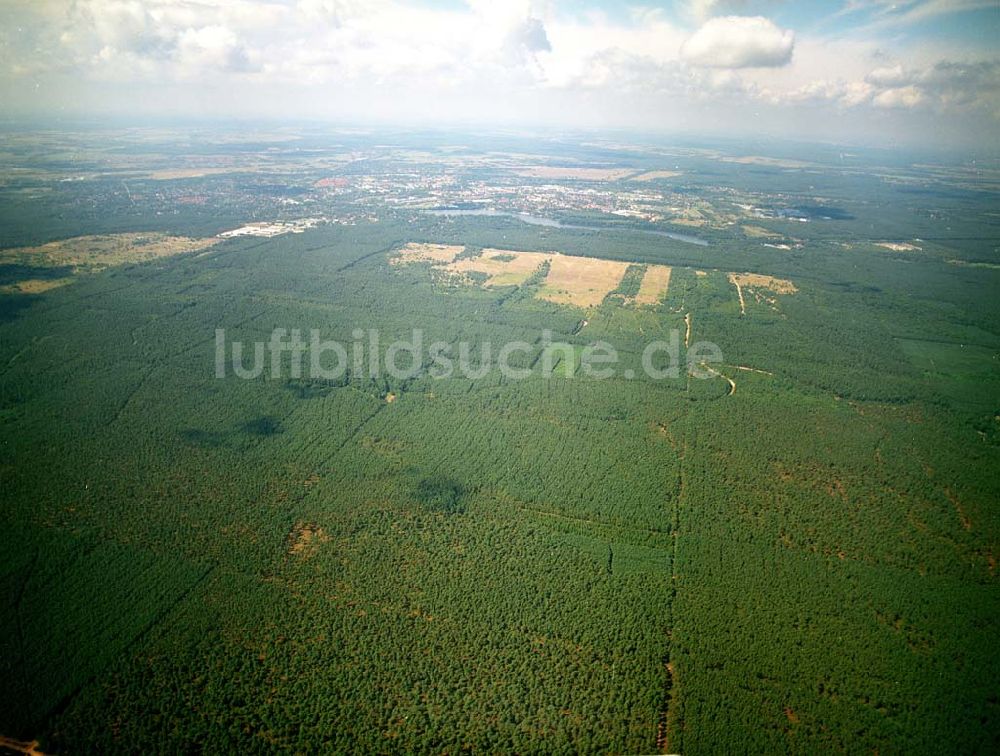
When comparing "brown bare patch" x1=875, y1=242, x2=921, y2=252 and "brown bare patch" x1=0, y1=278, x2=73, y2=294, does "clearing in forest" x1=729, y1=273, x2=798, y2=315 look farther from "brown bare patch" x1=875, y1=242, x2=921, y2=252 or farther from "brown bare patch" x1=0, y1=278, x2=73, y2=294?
"brown bare patch" x1=0, y1=278, x2=73, y2=294

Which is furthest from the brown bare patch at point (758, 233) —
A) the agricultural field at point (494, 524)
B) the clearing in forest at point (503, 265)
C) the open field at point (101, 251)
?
the open field at point (101, 251)

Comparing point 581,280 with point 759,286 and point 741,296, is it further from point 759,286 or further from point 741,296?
point 759,286

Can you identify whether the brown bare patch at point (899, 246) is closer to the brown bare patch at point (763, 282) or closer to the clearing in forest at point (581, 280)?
the brown bare patch at point (763, 282)

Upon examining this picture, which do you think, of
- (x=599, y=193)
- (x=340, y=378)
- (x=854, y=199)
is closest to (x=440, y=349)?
(x=340, y=378)

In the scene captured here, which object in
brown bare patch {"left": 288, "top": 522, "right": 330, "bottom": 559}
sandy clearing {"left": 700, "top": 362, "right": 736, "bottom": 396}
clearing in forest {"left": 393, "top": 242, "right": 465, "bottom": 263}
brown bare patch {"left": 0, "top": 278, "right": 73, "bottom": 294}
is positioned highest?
brown bare patch {"left": 0, "top": 278, "right": 73, "bottom": 294}

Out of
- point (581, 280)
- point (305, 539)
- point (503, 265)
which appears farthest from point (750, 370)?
point (503, 265)

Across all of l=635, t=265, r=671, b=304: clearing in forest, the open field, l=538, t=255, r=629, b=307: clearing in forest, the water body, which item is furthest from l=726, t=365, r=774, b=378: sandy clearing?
the open field
